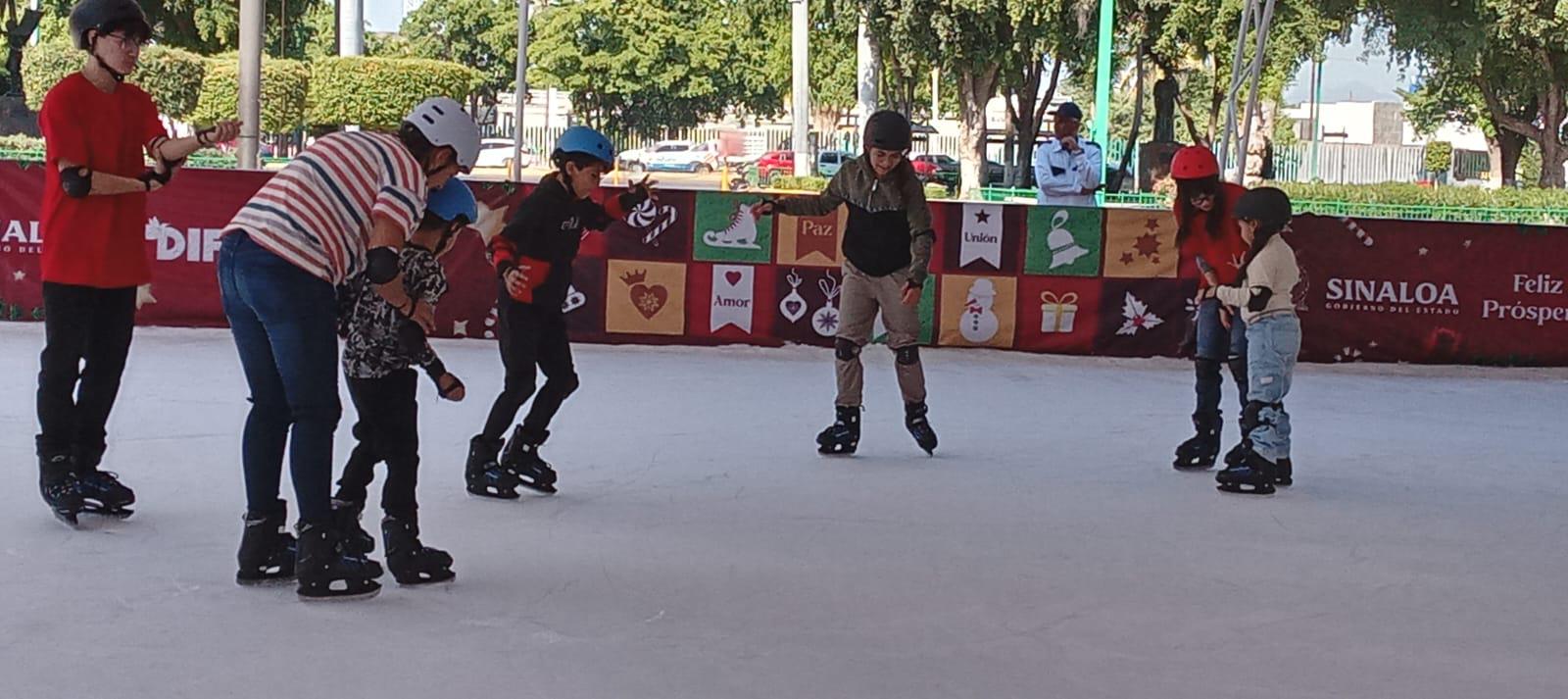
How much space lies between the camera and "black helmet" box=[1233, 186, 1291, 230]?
7262mm

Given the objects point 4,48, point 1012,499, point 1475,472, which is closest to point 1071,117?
point 1475,472

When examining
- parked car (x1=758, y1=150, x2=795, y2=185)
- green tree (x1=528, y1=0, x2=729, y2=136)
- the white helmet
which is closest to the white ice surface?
the white helmet

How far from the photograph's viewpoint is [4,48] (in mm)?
49375

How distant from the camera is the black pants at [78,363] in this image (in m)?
6.04

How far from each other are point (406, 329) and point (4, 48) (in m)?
49.2

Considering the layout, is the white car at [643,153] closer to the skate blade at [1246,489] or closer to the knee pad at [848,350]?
the knee pad at [848,350]

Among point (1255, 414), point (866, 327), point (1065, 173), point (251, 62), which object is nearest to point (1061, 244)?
point (1065, 173)

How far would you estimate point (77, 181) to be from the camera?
19.3ft

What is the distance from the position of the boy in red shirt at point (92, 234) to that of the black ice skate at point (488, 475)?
1.25 m

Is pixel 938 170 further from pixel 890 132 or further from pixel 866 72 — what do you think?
pixel 890 132

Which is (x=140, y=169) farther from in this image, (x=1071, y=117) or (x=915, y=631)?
(x=1071, y=117)

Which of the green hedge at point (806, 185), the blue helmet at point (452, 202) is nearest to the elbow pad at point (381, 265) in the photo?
the blue helmet at point (452, 202)

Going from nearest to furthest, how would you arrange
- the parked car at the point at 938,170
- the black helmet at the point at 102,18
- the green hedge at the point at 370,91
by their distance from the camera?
the black helmet at the point at 102,18
the green hedge at the point at 370,91
the parked car at the point at 938,170

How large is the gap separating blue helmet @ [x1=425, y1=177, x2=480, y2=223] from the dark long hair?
368 cm
